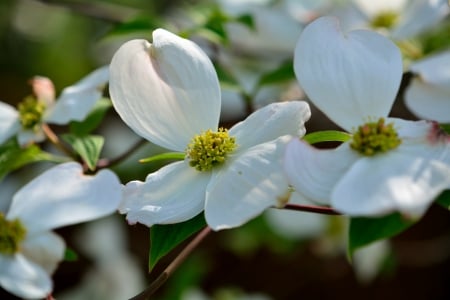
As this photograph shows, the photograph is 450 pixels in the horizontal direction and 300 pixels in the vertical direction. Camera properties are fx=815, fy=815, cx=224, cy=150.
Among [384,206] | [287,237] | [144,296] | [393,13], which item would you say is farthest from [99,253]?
[384,206]

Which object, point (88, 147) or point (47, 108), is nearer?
point (88, 147)

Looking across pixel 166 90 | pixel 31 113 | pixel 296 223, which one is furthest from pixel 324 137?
pixel 296 223

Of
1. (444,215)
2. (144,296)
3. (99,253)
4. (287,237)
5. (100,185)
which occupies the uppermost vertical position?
(100,185)

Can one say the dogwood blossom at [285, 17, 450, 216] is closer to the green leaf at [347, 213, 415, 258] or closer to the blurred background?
the green leaf at [347, 213, 415, 258]

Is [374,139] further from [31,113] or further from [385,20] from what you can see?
[385,20]

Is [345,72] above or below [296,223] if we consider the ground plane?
above

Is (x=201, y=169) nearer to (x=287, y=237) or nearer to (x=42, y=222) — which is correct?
(x=42, y=222)
